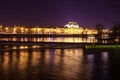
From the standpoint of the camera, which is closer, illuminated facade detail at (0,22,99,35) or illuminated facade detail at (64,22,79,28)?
illuminated facade detail at (0,22,99,35)

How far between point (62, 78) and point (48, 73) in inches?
57.9

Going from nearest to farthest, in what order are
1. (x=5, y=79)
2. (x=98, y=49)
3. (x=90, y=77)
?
(x=5, y=79) < (x=90, y=77) < (x=98, y=49)

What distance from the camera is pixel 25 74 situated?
41.9 feet

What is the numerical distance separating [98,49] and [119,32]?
28604 mm

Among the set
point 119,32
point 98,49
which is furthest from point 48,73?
point 119,32

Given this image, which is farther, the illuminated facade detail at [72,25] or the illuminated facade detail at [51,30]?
the illuminated facade detail at [72,25]

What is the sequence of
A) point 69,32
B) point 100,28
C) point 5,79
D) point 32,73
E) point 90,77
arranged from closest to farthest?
1. point 5,79
2. point 90,77
3. point 32,73
4. point 100,28
5. point 69,32

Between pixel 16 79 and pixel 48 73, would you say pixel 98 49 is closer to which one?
pixel 48 73

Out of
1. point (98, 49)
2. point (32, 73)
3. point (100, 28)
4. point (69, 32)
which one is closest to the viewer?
point (32, 73)

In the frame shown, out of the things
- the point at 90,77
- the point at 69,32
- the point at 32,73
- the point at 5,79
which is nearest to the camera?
the point at 5,79

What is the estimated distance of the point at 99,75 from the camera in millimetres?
12922

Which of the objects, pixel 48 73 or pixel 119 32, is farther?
pixel 119 32

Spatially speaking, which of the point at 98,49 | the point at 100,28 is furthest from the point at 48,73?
the point at 100,28

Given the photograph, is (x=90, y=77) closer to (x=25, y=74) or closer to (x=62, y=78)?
(x=62, y=78)
